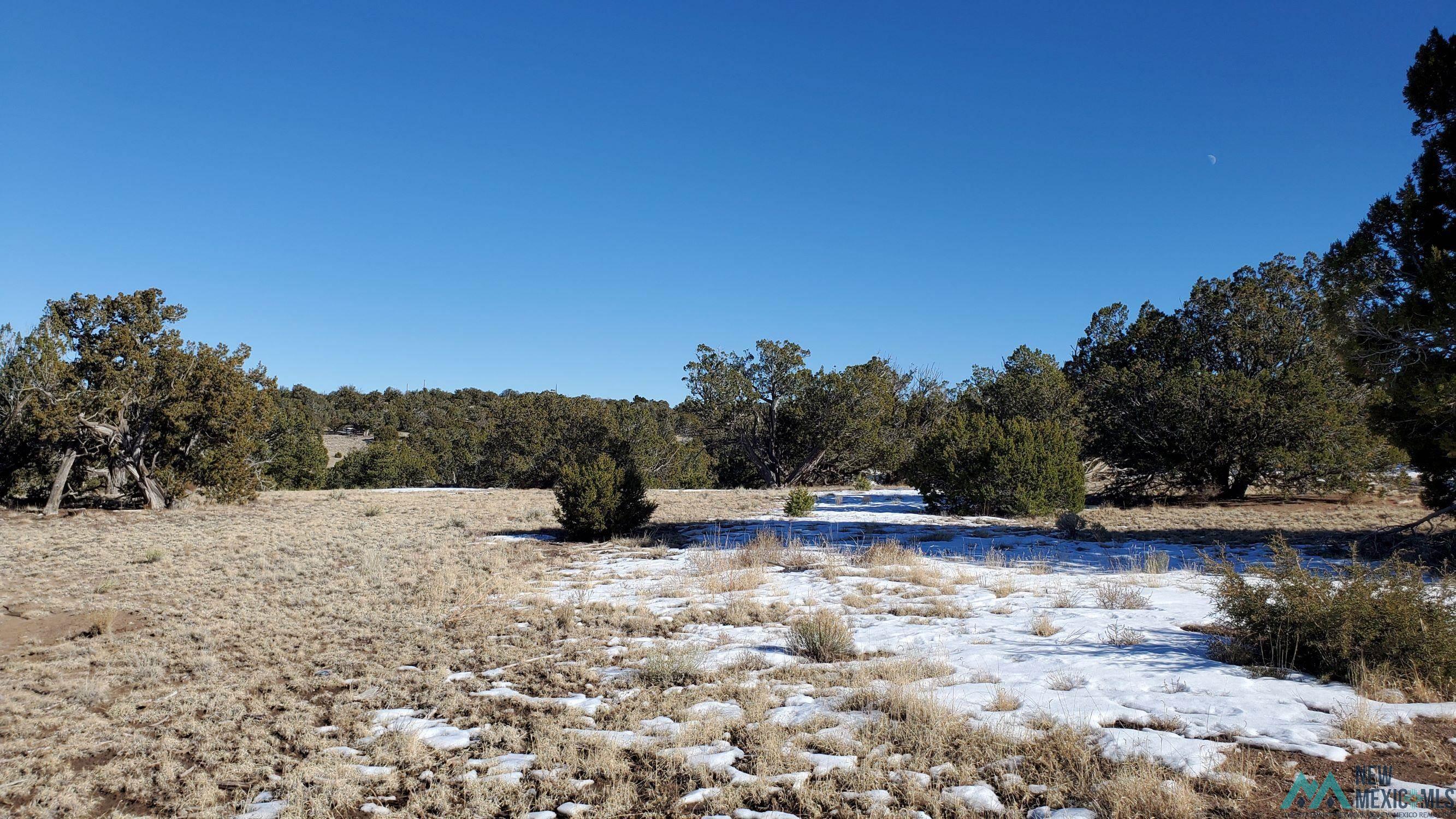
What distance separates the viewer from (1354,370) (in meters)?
11.0

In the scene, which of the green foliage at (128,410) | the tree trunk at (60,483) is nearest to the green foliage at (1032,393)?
the green foliage at (128,410)

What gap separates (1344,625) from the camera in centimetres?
497

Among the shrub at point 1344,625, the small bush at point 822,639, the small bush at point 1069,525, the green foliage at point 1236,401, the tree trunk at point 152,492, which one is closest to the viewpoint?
the shrub at point 1344,625

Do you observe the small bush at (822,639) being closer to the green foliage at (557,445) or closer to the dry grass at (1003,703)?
the dry grass at (1003,703)

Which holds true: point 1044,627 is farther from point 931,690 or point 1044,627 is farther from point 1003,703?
point 931,690

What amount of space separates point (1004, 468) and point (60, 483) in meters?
26.5

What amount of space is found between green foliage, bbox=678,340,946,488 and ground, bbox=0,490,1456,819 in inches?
684

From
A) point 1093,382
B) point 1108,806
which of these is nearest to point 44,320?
point 1108,806

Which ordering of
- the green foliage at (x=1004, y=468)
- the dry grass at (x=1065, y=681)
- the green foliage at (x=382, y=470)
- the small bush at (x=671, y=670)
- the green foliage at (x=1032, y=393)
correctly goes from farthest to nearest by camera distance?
the green foliage at (x=382, y=470) → the green foliage at (x=1032, y=393) → the green foliage at (x=1004, y=468) → the small bush at (x=671, y=670) → the dry grass at (x=1065, y=681)

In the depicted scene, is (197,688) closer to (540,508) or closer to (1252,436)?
(540,508)

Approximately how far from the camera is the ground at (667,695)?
12.9 feet

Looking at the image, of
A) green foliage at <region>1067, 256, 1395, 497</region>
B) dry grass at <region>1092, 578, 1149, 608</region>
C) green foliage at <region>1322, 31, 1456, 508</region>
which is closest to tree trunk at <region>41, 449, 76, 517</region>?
dry grass at <region>1092, 578, 1149, 608</region>

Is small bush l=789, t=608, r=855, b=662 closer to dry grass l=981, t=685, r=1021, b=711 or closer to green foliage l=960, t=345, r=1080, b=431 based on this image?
dry grass l=981, t=685, r=1021, b=711

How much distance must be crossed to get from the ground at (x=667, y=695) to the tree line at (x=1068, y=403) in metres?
4.65
